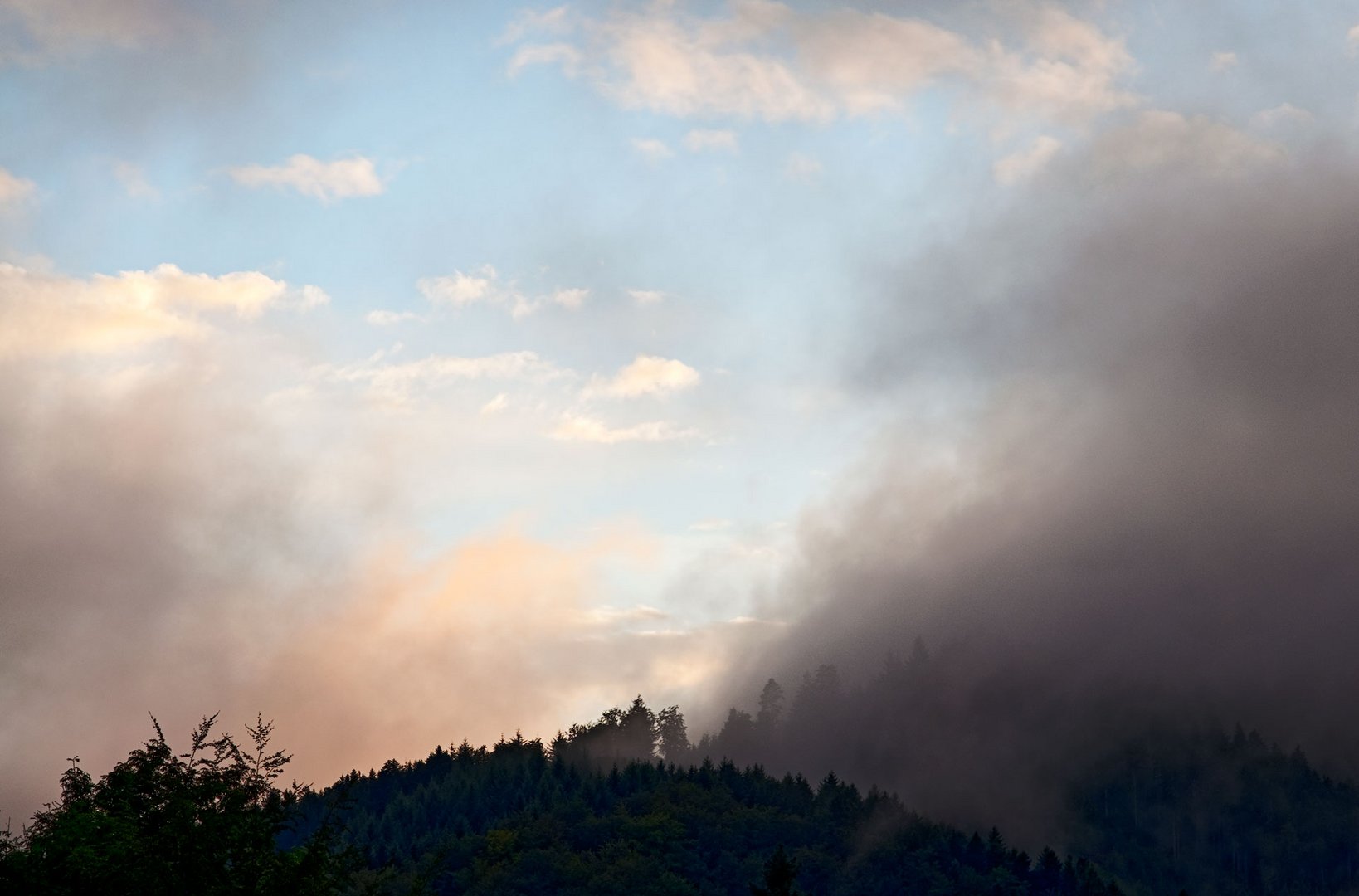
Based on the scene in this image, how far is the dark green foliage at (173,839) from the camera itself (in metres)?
54.6

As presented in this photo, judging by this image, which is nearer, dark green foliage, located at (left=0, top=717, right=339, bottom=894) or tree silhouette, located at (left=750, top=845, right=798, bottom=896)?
dark green foliage, located at (left=0, top=717, right=339, bottom=894)

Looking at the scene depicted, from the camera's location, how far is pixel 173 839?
2163 inches

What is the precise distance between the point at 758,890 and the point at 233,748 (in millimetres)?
99864

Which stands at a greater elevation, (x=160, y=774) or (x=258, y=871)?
(x=160, y=774)

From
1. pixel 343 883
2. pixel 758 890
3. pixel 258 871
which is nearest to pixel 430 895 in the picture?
pixel 343 883

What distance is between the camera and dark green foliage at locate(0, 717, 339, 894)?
54.6 meters

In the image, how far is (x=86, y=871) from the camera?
2264 inches

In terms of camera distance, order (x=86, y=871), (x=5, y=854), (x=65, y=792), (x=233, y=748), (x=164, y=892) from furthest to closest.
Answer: (x=65, y=792), (x=5, y=854), (x=233, y=748), (x=86, y=871), (x=164, y=892)

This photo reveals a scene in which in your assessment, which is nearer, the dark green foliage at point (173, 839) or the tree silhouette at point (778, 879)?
the dark green foliage at point (173, 839)

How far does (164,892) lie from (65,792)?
25597mm

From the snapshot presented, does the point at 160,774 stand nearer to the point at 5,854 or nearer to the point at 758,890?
the point at 5,854

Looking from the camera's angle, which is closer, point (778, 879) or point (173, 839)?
point (173, 839)

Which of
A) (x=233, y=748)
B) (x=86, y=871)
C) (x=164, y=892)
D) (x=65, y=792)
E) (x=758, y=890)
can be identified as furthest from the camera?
(x=758, y=890)

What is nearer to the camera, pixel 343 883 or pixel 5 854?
pixel 343 883
